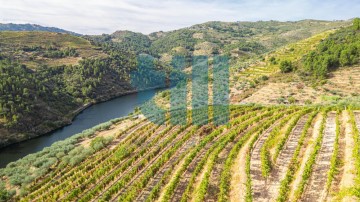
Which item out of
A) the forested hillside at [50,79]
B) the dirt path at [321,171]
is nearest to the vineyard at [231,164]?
the dirt path at [321,171]

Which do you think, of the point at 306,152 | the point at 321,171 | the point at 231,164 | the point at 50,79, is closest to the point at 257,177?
the point at 231,164

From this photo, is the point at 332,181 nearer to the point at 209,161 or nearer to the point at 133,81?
the point at 209,161

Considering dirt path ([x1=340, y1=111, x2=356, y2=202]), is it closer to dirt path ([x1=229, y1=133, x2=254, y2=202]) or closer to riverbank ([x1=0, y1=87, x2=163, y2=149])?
dirt path ([x1=229, y1=133, x2=254, y2=202])

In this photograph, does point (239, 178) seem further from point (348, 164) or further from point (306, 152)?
point (348, 164)

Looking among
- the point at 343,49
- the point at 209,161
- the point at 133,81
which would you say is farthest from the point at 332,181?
the point at 133,81

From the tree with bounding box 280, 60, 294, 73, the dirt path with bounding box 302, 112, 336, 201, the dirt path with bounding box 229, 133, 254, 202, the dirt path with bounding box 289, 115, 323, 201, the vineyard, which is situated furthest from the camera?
the tree with bounding box 280, 60, 294, 73

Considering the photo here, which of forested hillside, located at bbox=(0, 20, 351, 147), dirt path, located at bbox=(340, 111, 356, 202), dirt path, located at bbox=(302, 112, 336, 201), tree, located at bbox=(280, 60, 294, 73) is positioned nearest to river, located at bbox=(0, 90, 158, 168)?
forested hillside, located at bbox=(0, 20, 351, 147)

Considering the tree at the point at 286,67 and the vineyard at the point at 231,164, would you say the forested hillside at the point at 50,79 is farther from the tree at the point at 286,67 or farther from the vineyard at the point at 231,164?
the tree at the point at 286,67
